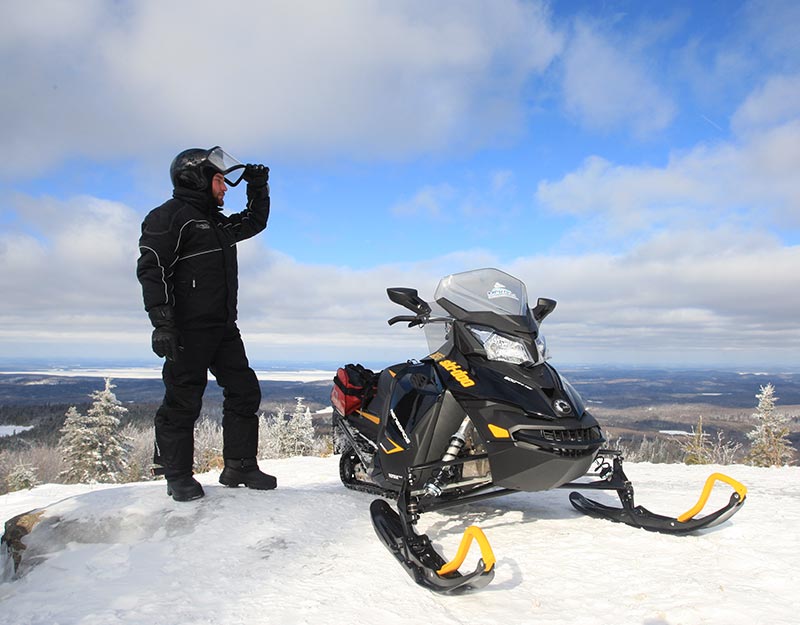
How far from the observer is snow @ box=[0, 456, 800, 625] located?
7.70 ft

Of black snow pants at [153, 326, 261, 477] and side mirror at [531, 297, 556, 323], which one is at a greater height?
side mirror at [531, 297, 556, 323]

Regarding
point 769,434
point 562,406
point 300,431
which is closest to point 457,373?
point 562,406

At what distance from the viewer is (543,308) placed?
4.37m

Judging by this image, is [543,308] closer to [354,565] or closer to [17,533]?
[354,565]

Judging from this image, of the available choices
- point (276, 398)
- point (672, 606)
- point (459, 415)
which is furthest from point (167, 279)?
point (276, 398)

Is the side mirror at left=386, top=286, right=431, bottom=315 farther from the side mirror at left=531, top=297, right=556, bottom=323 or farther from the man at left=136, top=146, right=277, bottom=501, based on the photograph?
the man at left=136, top=146, right=277, bottom=501

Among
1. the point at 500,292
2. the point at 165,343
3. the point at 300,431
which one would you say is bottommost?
the point at 300,431

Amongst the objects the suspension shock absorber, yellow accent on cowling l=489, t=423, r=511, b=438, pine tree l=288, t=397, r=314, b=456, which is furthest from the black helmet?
pine tree l=288, t=397, r=314, b=456

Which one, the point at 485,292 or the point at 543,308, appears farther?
the point at 543,308

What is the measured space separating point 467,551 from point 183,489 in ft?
7.97

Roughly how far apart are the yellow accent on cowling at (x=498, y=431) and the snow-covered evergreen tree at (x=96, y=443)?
22.2m

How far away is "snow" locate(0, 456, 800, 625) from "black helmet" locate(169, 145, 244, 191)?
249 cm

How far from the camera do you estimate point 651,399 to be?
130 metres

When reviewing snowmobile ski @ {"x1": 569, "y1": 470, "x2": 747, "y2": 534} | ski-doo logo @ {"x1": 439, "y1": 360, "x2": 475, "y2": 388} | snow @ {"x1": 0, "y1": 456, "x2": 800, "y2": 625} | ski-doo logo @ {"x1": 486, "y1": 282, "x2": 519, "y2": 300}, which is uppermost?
ski-doo logo @ {"x1": 486, "y1": 282, "x2": 519, "y2": 300}
